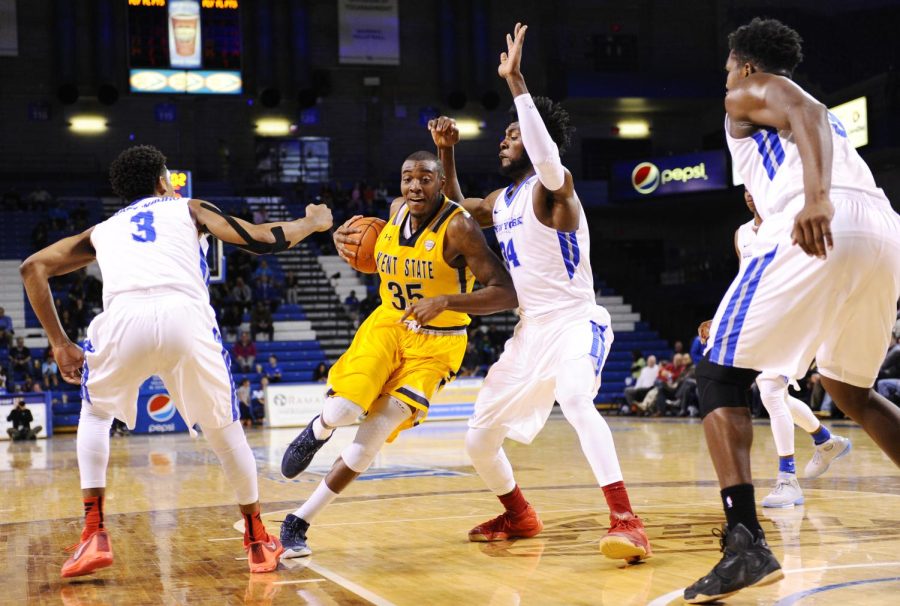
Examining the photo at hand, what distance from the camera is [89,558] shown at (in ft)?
15.1

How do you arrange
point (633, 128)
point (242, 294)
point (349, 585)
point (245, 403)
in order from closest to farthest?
1. point (349, 585)
2. point (245, 403)
3. point (242, 294)
4. point (633, 128)

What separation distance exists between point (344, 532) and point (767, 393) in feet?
9.13

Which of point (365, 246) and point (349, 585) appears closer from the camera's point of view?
point (349, 585)

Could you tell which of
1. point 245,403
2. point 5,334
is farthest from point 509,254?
point 5,334

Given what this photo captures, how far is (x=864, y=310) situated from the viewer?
3.64 m

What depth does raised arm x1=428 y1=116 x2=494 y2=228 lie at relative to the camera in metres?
5.66

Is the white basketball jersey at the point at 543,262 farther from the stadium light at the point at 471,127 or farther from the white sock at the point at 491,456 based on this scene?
the stadium light at the point at 471,127

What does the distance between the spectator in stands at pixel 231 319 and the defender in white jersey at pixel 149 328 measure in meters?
17.8

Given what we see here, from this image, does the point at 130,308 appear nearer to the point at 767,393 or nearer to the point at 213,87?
the point at 767,393

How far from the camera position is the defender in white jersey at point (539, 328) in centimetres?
489

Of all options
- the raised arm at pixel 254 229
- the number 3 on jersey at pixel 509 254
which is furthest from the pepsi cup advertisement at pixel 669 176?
the raised arm at pixel 254 229

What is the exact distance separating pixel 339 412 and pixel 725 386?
2.05 meters

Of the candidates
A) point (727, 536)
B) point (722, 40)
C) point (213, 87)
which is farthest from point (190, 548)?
point (722, 40)

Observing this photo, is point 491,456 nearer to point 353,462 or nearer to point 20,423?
point 353,462
